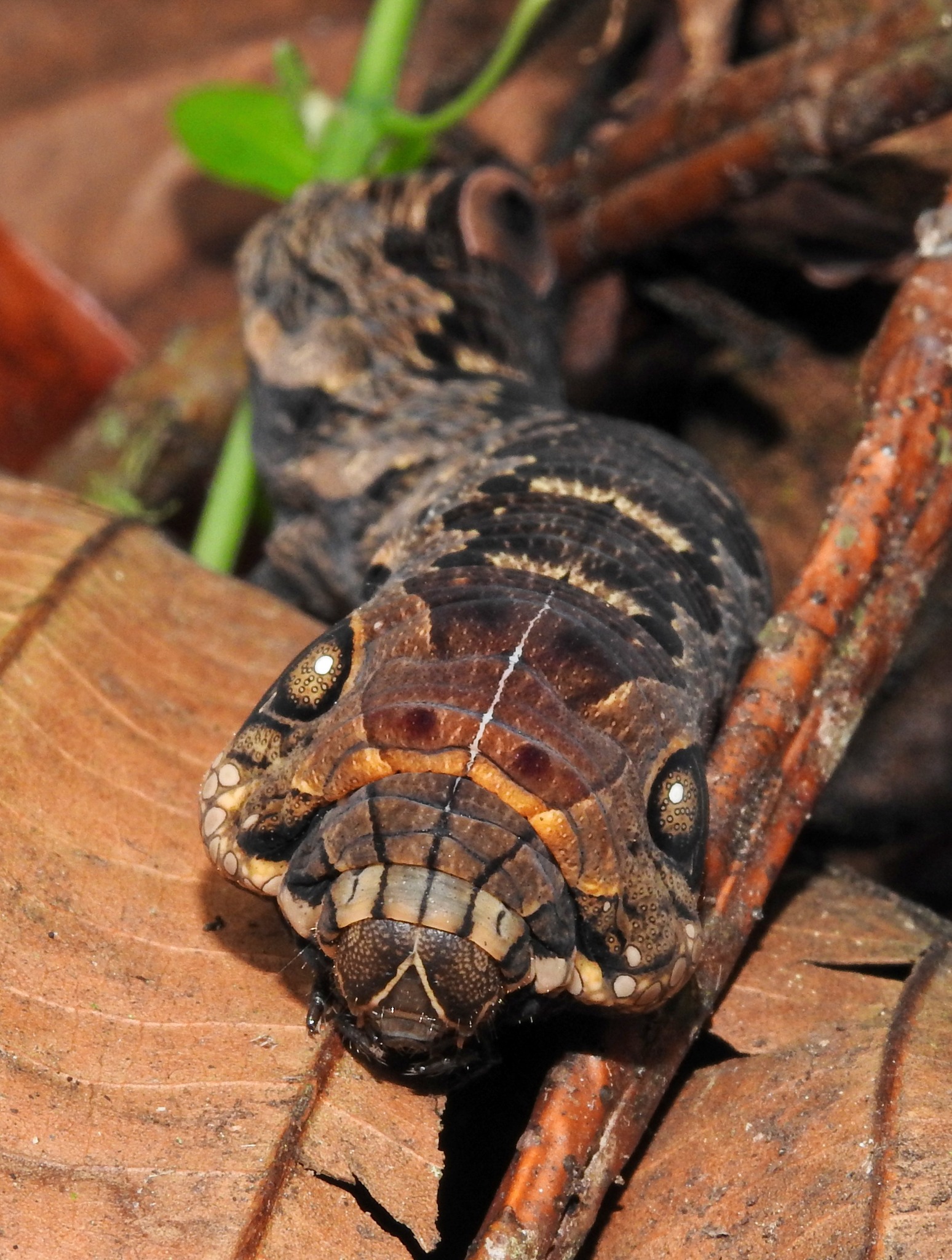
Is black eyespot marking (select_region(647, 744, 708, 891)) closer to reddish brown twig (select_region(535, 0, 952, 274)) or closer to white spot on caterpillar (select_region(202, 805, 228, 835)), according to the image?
white spot on caterpillar (select_region(202, 805, 228, 835))

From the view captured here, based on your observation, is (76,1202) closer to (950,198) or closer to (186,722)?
(186,722)

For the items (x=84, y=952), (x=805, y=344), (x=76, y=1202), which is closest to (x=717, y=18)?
(x=805, y=344)

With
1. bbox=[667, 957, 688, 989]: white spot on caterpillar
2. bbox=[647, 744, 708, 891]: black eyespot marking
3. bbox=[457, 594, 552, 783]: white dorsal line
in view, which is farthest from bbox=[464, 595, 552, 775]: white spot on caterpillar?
bbox=[667, 957, 688, 989]: white spot on caterpillar

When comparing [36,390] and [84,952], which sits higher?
[84,952]

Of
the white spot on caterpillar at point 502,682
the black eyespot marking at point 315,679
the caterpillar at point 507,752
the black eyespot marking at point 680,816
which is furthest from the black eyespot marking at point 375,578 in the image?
the black eyespot marking at point 680,816

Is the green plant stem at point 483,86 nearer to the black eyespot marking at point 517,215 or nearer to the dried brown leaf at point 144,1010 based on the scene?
the black eyespot marking at point 517,215

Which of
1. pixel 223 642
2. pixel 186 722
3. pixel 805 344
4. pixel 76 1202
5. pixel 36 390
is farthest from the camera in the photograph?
pixel 36 390
